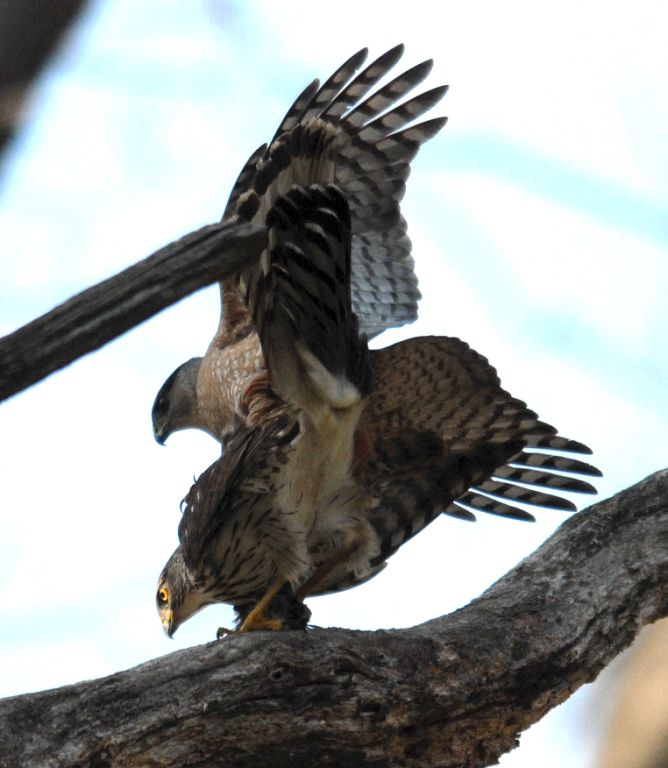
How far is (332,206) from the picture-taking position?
144 inches

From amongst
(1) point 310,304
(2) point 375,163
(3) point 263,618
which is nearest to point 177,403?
(2) point 375,163

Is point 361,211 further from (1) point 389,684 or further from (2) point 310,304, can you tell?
(1) point 389,684

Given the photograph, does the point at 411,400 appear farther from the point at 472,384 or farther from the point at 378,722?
the point at 378,722

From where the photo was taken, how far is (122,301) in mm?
1939

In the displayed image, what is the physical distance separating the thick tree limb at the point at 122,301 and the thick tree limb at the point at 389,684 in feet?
4.45

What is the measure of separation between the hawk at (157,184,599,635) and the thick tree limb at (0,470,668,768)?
82 cm

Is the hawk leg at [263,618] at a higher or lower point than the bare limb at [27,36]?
higher

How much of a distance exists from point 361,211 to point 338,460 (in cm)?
128

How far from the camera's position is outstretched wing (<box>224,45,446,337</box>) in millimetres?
4852

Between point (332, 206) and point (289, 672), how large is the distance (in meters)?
1.47

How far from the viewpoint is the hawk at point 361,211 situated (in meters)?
4.82

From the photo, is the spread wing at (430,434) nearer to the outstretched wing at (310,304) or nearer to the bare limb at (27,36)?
the outstretched wing at (310,304)

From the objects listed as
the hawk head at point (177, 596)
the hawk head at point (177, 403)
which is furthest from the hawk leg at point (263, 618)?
the hawk head at point (177, 403)

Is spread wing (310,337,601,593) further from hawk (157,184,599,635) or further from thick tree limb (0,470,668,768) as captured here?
thick tree limb (0,470,668,768)
